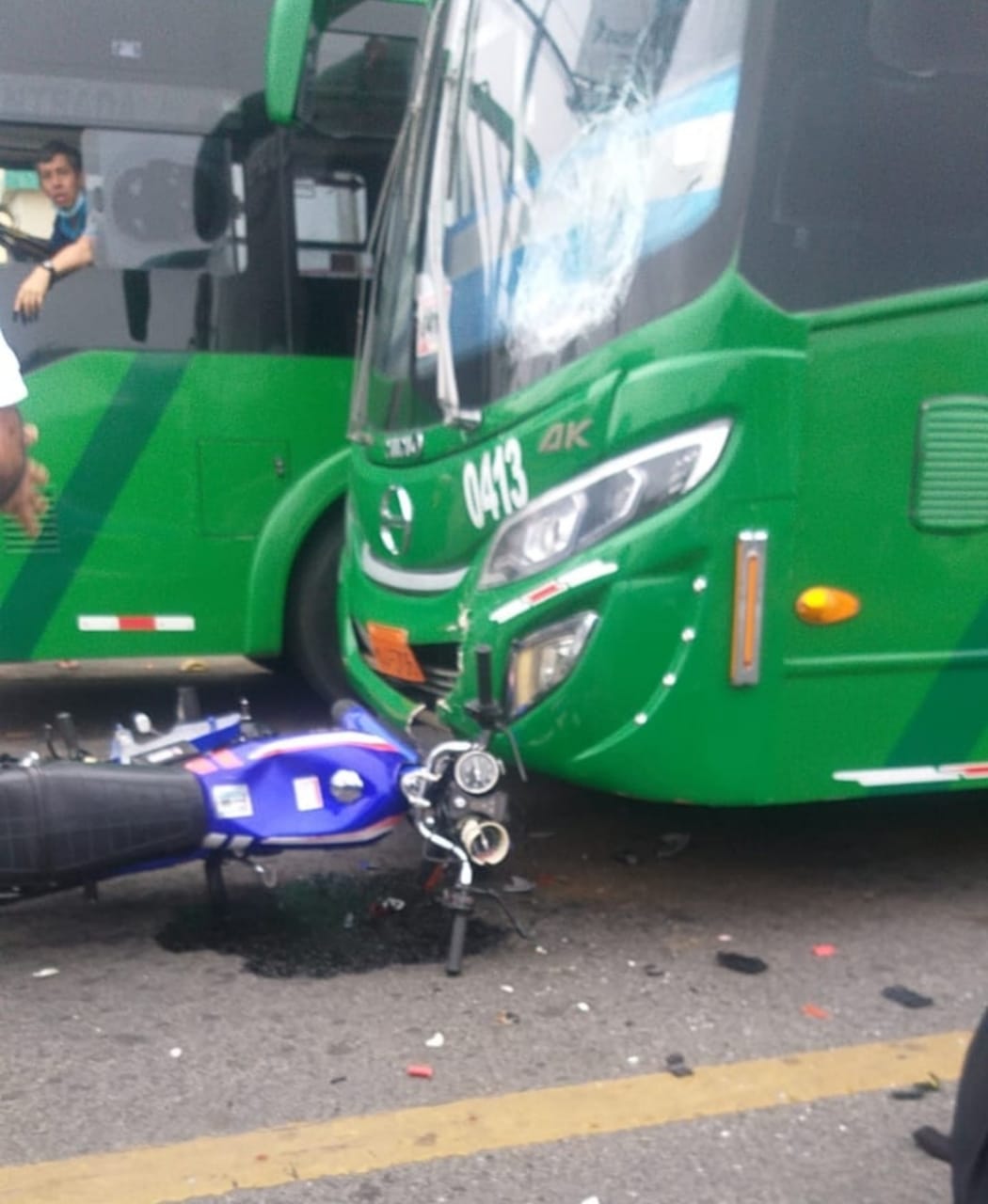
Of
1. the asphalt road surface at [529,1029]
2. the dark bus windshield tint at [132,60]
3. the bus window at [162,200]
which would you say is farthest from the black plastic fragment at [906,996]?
the dark bus windshield tint at [132,60]

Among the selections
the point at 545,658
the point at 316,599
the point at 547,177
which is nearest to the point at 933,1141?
the point at 545,658

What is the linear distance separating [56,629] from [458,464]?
7.95 ft

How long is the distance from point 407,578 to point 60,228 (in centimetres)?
237

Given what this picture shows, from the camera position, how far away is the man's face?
5.55 metres

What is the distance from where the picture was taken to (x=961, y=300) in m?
3.77

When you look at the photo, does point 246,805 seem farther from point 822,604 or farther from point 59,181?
point 59,181

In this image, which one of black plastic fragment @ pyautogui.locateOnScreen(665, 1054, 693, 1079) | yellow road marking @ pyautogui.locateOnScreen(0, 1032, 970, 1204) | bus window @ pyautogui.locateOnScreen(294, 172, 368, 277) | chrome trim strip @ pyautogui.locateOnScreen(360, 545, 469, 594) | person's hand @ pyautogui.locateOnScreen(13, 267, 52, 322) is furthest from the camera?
bus window @ pyautogui.locateOnScreen(294, 172, 368, 277)

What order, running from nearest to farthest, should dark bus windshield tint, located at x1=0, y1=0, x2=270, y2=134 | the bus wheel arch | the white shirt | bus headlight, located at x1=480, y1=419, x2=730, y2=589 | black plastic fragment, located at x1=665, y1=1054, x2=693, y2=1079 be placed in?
black plastic fragment, located at x1=665, y1=1054, x2=693, y2=1079, the white shirt, bus headlight, located at x1=480, y1=419, x2=730, y2=589, dark bus windshield tint, located at x1=0, y1=0, x2=270, y2=134, the bus wheel arch

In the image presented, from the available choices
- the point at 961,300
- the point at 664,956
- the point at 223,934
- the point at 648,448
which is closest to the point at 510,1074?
the point at 664,956

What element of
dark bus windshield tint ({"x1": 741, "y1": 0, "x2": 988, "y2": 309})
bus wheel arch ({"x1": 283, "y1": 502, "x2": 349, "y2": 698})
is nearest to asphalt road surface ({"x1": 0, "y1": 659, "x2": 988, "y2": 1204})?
bus wheel arch ({"x1": 283, "y1": 502, "x2": 349, "y2": 698})

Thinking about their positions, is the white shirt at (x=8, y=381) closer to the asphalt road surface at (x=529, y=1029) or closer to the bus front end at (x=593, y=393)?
the bus front end at (x=593, y=393)

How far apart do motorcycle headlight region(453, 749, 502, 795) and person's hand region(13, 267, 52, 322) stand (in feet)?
Result: 9.77

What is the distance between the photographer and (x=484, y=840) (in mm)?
3729

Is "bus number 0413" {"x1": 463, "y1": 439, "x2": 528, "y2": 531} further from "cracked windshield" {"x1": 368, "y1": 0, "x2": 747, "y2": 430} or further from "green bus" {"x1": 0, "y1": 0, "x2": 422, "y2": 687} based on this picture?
"green bus" {"x1": 0, "y1": 0, "x2": 422, "y2": 687}
